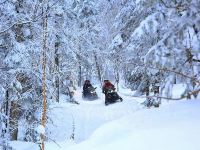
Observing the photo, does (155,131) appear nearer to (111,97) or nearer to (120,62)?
(120,62)

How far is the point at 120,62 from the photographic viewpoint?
19578mm

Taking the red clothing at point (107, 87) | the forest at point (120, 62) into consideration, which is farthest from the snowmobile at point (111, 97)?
the forest at point (120, 62)

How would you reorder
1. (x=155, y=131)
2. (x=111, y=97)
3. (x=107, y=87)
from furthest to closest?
1. (x=107, y=87)
2. (x=111, y=97)
3. (x=155, y=131)

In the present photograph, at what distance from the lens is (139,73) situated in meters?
15.8

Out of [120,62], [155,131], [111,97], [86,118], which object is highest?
[120,62]

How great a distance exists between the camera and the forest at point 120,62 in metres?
7.31

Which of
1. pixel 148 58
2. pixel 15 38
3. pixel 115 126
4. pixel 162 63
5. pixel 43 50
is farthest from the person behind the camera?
pixel 15 38

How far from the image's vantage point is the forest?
7.31 m

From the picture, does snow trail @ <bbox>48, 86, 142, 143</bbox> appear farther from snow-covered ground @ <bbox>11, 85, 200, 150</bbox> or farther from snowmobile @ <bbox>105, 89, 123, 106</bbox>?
snow-covered ground @ <bbox>11, 85, 200, 150</bbox>

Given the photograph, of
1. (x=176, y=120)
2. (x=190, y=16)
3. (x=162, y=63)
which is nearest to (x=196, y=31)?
(x=190, y=16)

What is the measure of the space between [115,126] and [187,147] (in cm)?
222

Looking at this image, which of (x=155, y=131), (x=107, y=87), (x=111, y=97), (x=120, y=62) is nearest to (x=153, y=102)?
(x=120, y=62)

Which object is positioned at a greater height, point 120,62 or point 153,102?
point 120,62

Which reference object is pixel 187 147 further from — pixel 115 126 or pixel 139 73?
pixel 139 73
